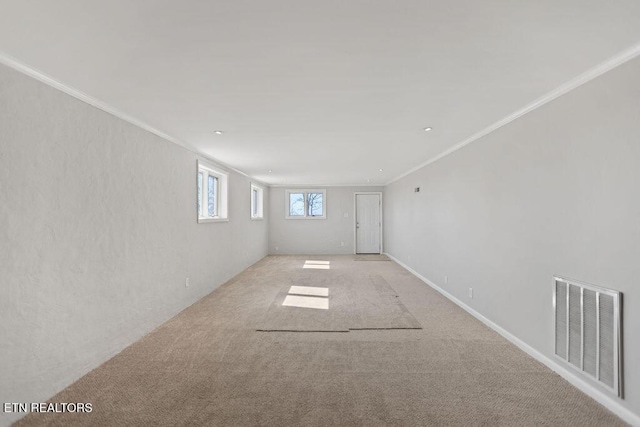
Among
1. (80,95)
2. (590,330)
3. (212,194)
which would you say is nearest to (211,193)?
(212,194)

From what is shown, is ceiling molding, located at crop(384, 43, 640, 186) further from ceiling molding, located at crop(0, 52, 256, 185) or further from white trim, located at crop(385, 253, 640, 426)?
ceiling molding, located at crop(0, 52, 256, 185)

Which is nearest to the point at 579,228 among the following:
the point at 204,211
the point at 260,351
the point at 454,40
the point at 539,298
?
the point at 539,298

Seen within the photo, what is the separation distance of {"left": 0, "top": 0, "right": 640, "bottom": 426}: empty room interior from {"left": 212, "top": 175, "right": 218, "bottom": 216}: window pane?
5.47 ft

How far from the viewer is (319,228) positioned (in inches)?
385

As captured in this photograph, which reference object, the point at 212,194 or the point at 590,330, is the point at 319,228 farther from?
the point at 590,330

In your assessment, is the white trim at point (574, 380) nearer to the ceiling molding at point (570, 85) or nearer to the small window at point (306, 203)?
the ceiling molding at point (570, 85)

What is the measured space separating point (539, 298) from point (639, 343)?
0.85 metres

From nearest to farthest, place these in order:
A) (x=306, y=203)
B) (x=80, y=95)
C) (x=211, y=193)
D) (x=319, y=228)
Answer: (x=80, y=95)
(x=211, y=193)
(x=319, y=228)
(x=306, y=203)

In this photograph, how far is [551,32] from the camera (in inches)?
62.2

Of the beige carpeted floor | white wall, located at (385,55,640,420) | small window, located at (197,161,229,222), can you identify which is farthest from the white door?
the beige carpeted floor

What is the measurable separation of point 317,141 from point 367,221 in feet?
20.5

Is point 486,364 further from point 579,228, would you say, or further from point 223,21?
point 223,21

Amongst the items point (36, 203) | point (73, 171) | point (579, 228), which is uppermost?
point (73, 171)

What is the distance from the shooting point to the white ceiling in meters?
1.41
